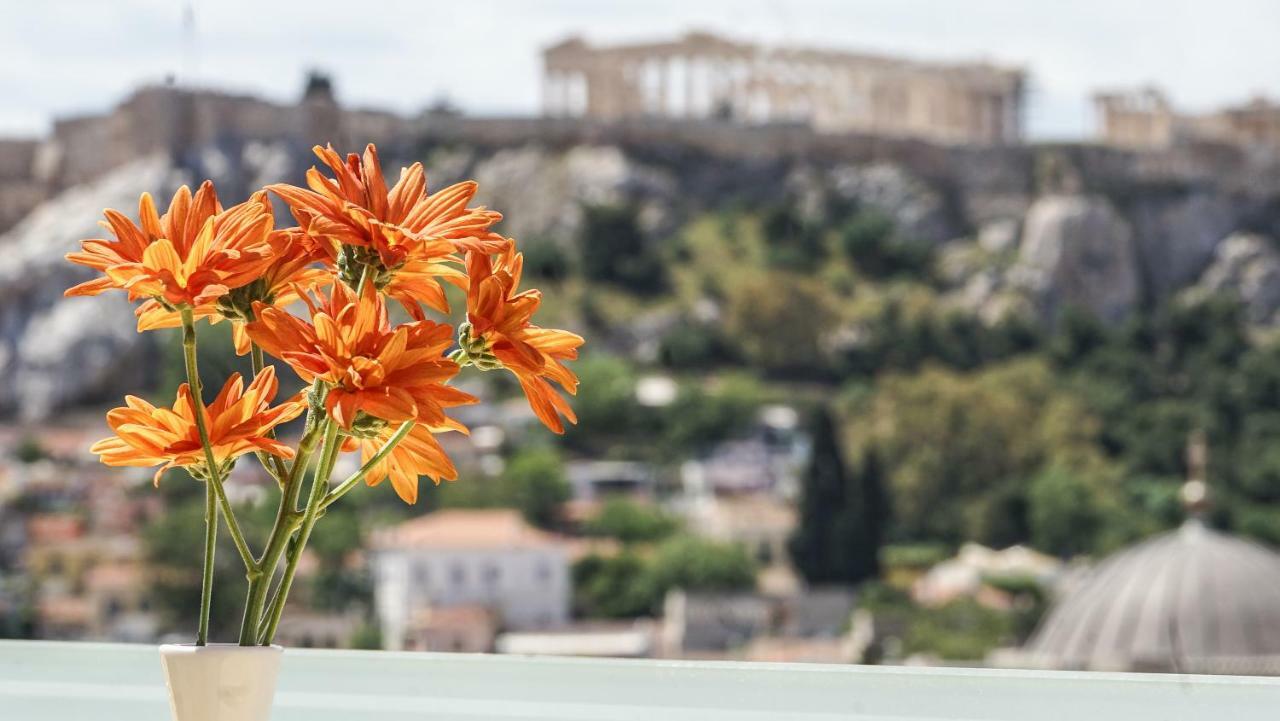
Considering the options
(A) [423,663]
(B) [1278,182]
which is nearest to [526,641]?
(B) [1278,182]

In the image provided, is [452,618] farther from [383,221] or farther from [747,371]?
[383,221]

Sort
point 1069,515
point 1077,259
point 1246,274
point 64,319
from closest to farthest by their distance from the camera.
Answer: point 1069,515 < point 64,319 < point 1077,259 < point 1246,274

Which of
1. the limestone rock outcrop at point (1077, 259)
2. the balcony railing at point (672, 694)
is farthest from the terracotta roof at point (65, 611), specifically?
the balcony railing at point (672, 694)

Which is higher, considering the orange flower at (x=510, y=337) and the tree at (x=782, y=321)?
the orange flower at (x=510, y=337)

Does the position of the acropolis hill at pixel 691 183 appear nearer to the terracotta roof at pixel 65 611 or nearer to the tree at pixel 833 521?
the terracotta roof at pixel 65 611

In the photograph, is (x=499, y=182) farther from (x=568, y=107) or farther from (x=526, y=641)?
(x=526, y=641)

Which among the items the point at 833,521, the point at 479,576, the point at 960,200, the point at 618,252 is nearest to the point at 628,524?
the point at 479,576

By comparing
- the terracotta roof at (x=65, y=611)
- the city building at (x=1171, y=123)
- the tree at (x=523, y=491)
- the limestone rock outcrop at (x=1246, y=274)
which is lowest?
the terracotta roof at (x=65, y=611)
